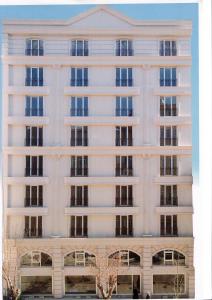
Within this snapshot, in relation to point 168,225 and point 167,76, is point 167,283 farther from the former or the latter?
point 167,76

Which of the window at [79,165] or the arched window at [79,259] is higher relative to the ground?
the window at [79,165]

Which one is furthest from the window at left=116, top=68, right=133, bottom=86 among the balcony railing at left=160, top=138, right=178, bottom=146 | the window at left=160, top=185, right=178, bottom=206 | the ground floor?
the ground floor

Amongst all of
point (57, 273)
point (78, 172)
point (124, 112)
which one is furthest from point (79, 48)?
point (57, 273)

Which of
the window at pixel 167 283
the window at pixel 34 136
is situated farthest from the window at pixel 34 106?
the window at pixel 167 283

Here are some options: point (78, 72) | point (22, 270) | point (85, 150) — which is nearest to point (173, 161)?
point (85, 150)

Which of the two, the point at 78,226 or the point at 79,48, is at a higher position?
the point at 79,48

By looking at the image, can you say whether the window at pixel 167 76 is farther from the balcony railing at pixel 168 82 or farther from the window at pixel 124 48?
the window at pixel 124 48

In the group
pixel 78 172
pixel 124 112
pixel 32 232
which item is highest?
pixel 124 112

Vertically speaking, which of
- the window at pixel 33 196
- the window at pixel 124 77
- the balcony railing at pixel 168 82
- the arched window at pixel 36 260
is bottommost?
the arched window at pixel 36 260
